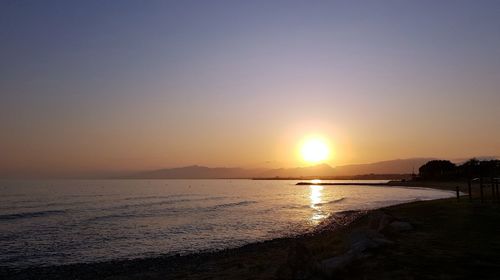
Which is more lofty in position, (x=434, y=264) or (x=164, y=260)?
(x=434, y=264)

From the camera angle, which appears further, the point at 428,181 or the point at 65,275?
the point at 428,181

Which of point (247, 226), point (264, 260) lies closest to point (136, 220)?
point (247, 226)

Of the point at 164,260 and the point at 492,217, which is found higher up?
the point at 492,217

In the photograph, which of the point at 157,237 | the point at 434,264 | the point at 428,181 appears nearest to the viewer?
the point at 434,264

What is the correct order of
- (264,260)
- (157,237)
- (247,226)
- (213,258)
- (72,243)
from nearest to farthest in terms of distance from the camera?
(264,260), (213,258), (72,243), (157,237), (247,226)

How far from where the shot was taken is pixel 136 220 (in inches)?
1845

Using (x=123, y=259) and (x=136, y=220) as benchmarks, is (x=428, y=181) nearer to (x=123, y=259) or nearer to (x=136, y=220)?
(x=136, y=220)

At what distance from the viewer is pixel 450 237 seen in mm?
18406

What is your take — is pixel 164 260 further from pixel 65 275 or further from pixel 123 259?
pixel 65 275

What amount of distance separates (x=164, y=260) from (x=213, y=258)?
105 inches

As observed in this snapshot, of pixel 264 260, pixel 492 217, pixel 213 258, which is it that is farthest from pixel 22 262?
pixel 492 217

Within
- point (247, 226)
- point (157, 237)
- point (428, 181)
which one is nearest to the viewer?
point (157, 237)

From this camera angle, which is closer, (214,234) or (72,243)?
(72,243)

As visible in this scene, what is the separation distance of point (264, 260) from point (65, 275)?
30.9ft
